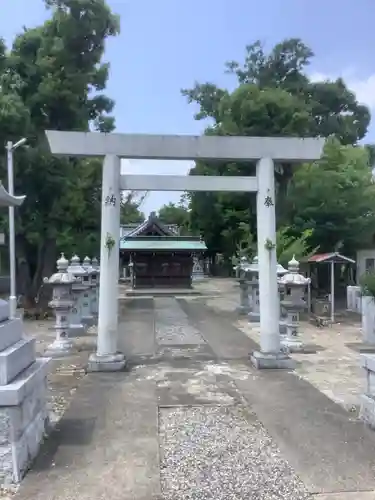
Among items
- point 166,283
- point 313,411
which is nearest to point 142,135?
point 313,411

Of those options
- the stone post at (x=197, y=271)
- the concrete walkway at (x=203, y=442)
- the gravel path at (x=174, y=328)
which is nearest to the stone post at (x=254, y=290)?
the gravel path at (x=174, y=328)

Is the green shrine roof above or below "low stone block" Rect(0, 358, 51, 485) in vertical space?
above

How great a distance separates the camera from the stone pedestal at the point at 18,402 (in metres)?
4.38

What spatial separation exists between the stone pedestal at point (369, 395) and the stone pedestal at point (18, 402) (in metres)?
3.58

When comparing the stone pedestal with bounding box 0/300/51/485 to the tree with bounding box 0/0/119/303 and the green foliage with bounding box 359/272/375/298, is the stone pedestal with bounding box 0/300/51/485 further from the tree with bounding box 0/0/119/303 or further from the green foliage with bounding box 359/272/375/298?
the tree with bounding box 0/0/119/303

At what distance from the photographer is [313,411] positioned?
645 cm

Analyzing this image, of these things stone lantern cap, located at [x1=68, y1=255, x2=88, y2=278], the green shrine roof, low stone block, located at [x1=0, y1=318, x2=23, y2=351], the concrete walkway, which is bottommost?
the concrete walkway

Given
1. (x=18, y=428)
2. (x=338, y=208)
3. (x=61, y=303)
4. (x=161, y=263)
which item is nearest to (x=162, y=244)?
Answer: (x=161, y=263)

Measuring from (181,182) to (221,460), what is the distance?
17.4 feet

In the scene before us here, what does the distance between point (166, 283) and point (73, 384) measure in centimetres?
2316

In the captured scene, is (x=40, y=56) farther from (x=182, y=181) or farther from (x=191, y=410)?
(x=191, y=410)

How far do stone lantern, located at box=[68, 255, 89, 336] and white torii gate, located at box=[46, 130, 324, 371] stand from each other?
4553 millimetres

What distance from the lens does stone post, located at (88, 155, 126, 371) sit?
8.87 meters

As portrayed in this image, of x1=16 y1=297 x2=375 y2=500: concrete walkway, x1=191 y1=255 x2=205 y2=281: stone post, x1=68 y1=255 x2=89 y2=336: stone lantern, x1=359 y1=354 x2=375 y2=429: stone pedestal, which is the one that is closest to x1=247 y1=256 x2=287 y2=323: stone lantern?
x1=68 y1=255 x2=89 y2=336: stone lantern
